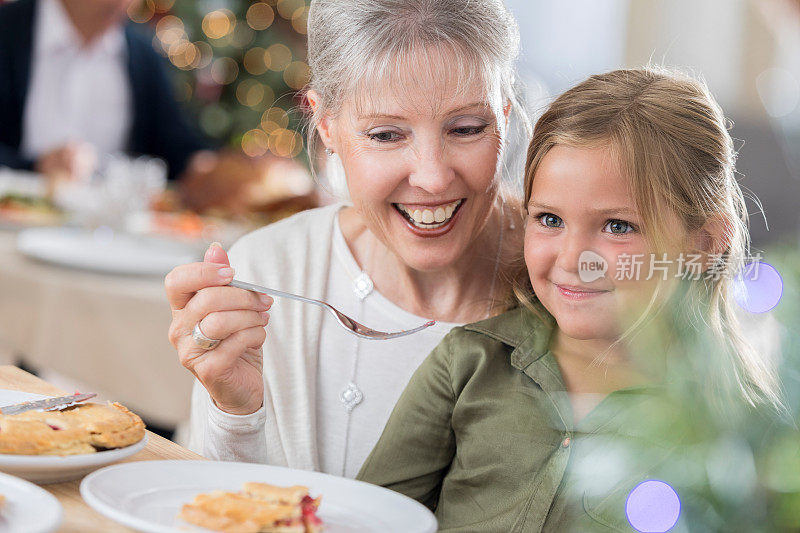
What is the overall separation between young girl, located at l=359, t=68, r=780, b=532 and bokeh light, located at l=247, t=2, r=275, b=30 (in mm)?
3993

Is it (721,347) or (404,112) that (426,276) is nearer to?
(404,112)

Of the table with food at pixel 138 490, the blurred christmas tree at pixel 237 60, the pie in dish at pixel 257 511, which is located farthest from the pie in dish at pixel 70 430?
the blurred christmas tree at pixel 237 60

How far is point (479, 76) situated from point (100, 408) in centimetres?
63

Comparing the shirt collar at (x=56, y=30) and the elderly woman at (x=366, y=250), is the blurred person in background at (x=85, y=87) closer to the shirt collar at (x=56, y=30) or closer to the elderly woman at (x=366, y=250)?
the shirt collar at (x=56, y=30)

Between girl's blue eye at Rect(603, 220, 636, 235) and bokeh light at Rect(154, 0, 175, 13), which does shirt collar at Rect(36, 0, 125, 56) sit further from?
girl's blue eye at Rect(603, 220, 636, 235)

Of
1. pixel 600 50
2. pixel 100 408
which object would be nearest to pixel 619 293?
pixel 100 408

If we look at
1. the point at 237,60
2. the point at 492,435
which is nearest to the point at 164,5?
the point at 237,60

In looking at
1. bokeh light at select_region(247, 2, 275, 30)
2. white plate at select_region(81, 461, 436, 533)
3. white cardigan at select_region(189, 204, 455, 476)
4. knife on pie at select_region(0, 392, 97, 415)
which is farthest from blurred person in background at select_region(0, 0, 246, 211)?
white plate at select_region(81, 461, 436, 533)

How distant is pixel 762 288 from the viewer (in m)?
0.59

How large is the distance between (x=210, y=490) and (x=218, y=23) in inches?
173

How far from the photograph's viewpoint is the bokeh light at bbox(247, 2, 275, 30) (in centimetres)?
484

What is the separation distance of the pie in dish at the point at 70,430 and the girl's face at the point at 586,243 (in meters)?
0.49

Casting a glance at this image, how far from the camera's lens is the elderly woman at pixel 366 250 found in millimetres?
1048

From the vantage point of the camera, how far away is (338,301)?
137 centimetres
